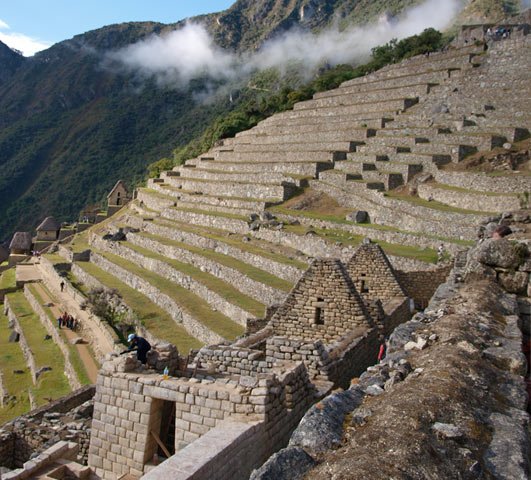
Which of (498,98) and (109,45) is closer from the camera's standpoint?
(498,98)

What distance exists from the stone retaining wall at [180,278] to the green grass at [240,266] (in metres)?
1.38

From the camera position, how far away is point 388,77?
4234 centimetres

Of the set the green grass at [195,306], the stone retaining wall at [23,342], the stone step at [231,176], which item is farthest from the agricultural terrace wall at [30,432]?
the stone step at [231,176]

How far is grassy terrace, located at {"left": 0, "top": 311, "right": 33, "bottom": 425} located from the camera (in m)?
15.1

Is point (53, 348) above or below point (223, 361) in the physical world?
below

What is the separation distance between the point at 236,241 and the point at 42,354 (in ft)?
31.2

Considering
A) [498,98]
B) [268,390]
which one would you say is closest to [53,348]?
[268,390]

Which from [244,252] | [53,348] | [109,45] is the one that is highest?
[109,45]

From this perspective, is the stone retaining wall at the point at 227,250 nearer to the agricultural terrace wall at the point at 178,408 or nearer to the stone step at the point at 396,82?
the agricultural terrace wall at the point at 178,408

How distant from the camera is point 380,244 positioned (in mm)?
20031

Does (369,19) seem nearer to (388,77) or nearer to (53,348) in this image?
(388,77)

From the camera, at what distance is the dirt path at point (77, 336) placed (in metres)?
16.6

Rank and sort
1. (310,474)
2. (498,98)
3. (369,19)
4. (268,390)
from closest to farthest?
(310,474), (268,390), (498,98), (369,19)

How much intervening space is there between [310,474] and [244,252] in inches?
774
